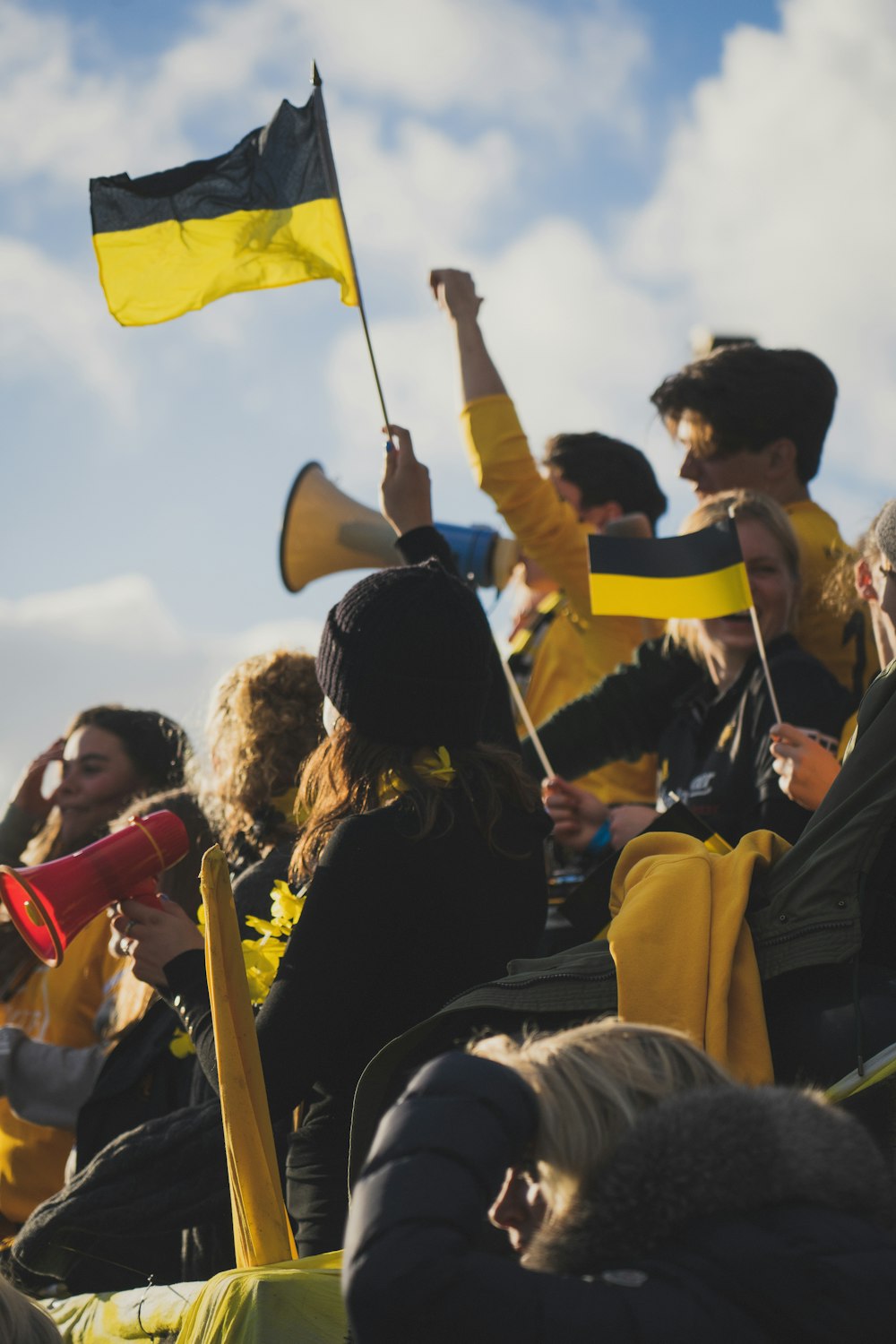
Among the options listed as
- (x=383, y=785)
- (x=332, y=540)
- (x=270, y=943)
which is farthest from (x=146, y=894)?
(x=332, y=540)

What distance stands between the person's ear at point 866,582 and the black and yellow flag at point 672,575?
0.79 m

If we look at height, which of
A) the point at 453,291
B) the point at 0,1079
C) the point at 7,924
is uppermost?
the point at 453,291

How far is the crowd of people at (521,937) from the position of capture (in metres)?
1.41

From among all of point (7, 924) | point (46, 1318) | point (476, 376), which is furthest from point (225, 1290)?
point (476, 376)

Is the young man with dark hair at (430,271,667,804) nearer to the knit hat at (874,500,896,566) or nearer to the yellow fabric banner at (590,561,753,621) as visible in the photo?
the yellow fabric banner at (590,561,753,621)

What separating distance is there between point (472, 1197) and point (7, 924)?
3.46 meters

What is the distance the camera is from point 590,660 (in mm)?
5305

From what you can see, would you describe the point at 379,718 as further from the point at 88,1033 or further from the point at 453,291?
the point at 453,291

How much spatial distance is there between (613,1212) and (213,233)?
3456 millimetres

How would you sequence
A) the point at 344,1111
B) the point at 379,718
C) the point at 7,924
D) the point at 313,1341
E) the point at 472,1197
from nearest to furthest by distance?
the point at 472,1197, the point at 313,1341, the point at 344,1111, the point at 379,718, the point at 7,924

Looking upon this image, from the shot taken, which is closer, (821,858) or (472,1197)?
(472,1197)

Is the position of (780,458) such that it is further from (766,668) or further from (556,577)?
(766,668)

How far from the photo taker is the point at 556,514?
15.8 ft

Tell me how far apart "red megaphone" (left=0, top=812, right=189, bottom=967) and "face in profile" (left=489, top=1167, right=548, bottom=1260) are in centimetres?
149
